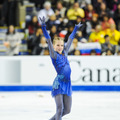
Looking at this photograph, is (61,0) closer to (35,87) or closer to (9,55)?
(9,55)

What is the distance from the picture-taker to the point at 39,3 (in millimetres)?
14750

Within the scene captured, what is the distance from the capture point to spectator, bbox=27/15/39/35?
1334 centimetres

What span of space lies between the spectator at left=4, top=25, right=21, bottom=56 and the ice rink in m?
2.01

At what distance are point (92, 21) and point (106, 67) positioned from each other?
2.62m

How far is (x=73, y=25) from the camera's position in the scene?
13.3 metres

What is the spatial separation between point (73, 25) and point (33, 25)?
1.22 metres

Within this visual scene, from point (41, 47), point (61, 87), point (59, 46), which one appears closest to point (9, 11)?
point (41, 47)

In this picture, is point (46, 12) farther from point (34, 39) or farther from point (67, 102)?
point (67, 102)

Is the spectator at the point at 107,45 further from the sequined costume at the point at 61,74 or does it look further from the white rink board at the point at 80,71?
the sequined costume at the point at 61,74

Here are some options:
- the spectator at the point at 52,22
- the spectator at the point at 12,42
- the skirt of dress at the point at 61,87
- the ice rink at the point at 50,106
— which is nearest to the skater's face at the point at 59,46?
the skirt of dress at the point at 61,87

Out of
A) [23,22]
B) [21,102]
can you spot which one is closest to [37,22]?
[23,22]

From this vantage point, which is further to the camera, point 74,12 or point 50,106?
point 74,12

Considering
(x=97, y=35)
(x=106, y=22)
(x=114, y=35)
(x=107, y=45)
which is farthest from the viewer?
(x=106, y=22)

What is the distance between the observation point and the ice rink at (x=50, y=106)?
24.6ft
